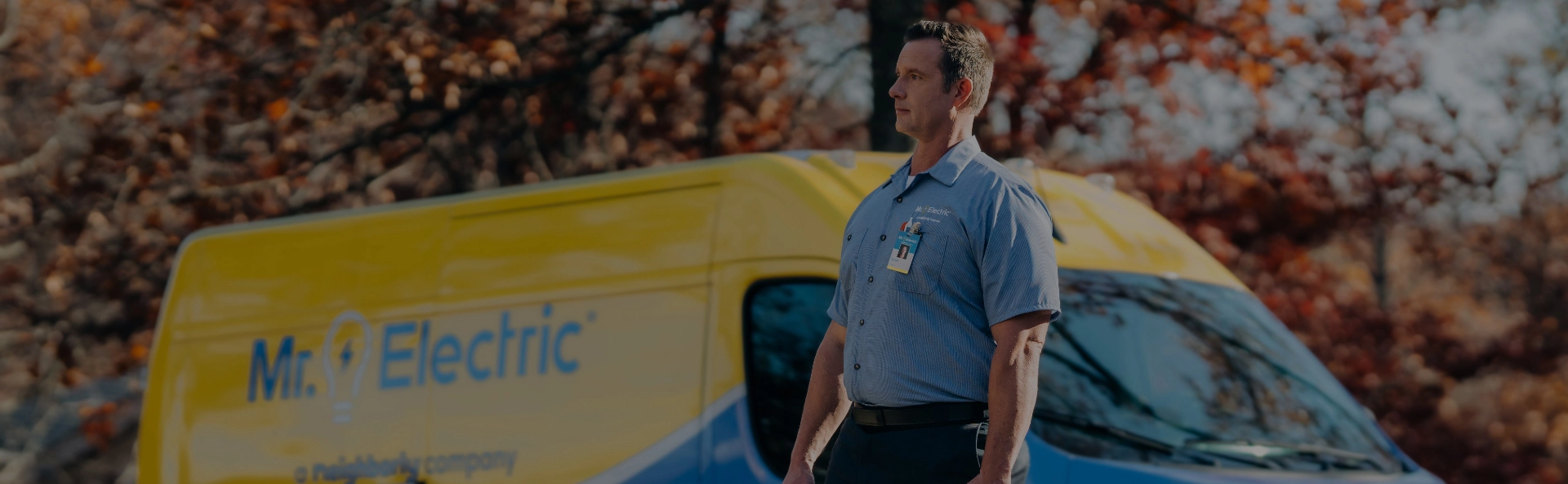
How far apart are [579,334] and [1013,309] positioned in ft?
10.3

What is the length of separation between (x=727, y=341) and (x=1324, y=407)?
6.41ft

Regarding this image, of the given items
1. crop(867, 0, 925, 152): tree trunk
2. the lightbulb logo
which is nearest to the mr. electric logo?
the lightbulb logo

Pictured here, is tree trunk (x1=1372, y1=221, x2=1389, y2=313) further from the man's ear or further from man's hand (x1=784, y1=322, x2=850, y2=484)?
the man's ear

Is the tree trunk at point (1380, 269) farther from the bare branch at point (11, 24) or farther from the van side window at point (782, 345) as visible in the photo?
the van side window at point (782, 345)

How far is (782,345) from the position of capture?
18.0 ft

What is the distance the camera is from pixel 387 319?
6.63m

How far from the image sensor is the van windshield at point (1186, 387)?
16.5 ft

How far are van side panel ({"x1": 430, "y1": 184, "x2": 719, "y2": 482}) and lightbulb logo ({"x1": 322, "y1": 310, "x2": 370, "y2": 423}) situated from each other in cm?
48

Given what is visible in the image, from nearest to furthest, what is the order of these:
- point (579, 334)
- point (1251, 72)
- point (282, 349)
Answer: point (579, 334)
point (282, 349)
point (1251, 72)

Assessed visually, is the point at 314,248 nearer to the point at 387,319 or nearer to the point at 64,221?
the point at 387,319

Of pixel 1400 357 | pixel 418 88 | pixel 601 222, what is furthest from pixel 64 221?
pixel 1400 357

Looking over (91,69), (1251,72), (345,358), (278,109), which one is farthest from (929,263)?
(91,69)

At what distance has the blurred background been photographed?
40.0 ft

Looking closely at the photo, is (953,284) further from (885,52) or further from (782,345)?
(885,52)
